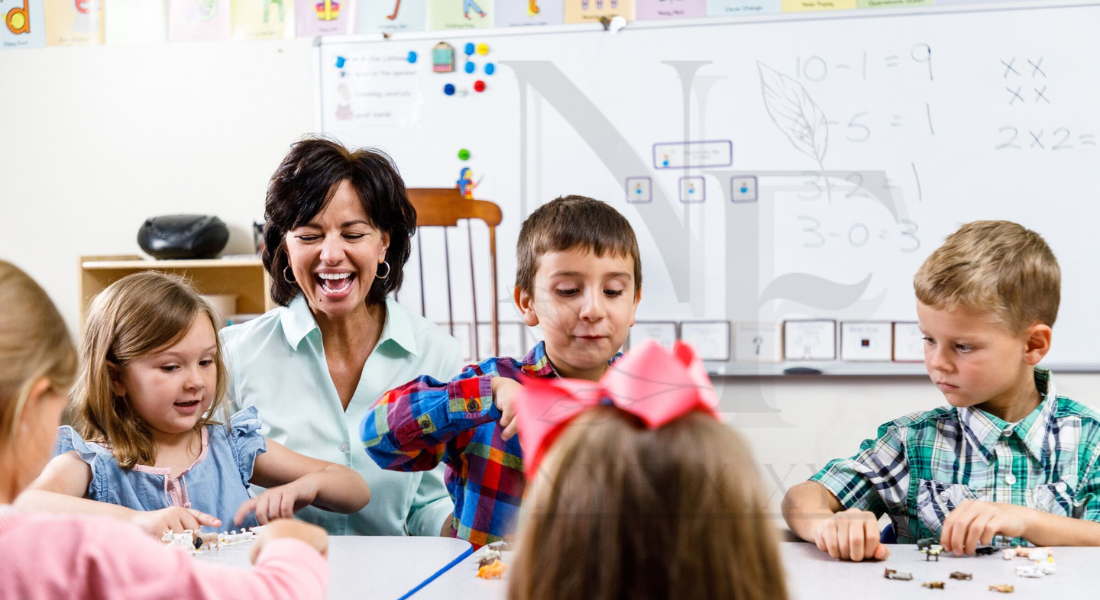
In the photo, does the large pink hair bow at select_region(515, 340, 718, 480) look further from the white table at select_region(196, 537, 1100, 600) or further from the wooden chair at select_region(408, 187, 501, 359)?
the wooden chair at select_region(408, 187, 501, 359)

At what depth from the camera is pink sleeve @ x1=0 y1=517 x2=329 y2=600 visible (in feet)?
0.92

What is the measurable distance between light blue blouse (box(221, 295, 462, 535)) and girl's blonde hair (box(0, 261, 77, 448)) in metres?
0.43

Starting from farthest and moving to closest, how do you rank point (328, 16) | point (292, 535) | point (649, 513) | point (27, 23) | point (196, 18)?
point (328, 16) → point (196, 18) → point (27, 23) → point (292, 535) → point (649, 513)

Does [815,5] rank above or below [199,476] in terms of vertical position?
above

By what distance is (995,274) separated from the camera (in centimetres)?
59

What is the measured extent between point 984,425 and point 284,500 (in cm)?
56

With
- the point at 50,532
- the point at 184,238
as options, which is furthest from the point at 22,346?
the point at 184,238

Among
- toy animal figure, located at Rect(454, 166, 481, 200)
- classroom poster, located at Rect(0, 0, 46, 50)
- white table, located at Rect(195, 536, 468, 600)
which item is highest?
classroom poster, located at Rect(0, 0, 46, 50)

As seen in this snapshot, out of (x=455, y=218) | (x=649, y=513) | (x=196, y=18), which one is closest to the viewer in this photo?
(x=649, y=513)

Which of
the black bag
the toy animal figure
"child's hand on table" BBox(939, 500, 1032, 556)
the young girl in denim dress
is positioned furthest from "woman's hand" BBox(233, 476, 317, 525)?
the black bag

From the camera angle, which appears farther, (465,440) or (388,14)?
(388,14)

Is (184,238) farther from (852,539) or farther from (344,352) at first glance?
(852,539)

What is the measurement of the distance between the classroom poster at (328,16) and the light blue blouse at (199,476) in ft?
1.39

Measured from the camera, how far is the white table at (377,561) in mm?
458
